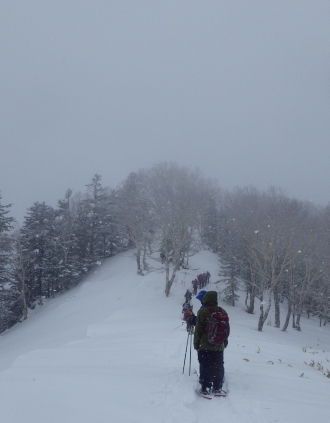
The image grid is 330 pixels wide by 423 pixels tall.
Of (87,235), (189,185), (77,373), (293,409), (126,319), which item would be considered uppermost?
(189,185)

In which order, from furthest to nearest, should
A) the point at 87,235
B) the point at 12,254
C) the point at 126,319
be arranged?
the point at 87,235, the point at 12,254, the point at 126,319

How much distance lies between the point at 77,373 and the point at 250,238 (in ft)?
60.8

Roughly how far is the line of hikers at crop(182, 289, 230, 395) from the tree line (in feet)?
50.6

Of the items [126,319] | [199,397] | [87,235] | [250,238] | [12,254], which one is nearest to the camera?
[199,397]

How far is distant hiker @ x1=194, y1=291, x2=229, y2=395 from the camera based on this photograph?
590 centimetres

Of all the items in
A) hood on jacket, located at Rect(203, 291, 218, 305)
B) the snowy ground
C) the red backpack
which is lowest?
the snowy ground

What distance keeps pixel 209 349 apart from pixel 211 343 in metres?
0.12

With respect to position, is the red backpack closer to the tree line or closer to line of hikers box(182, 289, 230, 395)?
line of hikers box(182, 289, 230, 395)

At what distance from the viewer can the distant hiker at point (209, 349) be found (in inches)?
232

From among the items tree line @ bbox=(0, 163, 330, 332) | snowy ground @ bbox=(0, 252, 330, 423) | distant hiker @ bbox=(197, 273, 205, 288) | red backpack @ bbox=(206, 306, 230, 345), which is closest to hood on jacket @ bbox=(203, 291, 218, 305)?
red backpack @ bbox=(206, 306, 230, 345)

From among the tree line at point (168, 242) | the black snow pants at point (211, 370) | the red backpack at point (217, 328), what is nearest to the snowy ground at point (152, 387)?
the black snow pants at point (211, 370)

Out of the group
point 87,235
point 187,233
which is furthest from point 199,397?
point 87,235

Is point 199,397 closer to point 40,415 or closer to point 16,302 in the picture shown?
point 40,415

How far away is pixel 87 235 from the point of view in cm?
3975
